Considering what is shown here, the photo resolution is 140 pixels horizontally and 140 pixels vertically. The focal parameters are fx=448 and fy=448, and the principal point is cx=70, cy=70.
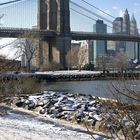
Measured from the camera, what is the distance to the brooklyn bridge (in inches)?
2901

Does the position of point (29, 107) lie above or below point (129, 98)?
below

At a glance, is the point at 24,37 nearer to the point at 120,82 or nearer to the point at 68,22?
the point at 68,22

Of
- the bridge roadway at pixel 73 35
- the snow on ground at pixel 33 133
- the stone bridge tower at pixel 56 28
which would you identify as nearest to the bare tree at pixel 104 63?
the bridge roadway at pixel 73 35

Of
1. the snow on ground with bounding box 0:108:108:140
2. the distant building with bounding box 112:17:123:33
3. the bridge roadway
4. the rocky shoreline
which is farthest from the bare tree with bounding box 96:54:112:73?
the snow on ground with bounding box 0:108:108:140

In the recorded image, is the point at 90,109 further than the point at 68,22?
No

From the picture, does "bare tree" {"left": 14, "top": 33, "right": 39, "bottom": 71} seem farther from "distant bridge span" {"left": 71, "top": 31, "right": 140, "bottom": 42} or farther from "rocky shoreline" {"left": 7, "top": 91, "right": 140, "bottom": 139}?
"rocky shoreline" {"left": 7, "top": 91, "right": 140, "bottom": 139}

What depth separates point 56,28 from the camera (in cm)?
7769

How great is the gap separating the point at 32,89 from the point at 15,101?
5.60 meters

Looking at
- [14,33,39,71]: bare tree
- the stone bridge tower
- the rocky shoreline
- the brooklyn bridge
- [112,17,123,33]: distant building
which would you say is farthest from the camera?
[112,17,123,33]: distant building

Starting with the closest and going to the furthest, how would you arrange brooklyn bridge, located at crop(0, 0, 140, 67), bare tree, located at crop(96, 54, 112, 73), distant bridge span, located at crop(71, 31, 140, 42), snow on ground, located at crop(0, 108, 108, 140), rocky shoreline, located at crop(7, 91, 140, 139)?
snow on ground, located at crop(0, 108, 108, 140) → rocky shoreline, located at crop(7, 91, 140, 139) → distant bridge span, located at crop(71, 31, 140, 42) → brooklyn bridge, located at crop(0, 0, 140, 67) → bare tree, located at crop(96, 54, 112, 73)

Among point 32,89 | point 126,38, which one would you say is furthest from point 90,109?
point 126,38

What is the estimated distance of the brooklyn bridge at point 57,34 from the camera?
7369cm

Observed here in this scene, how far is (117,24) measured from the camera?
326ft

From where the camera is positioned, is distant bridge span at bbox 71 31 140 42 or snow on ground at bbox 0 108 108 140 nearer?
snow on ground at bbox 0 108 108 140
